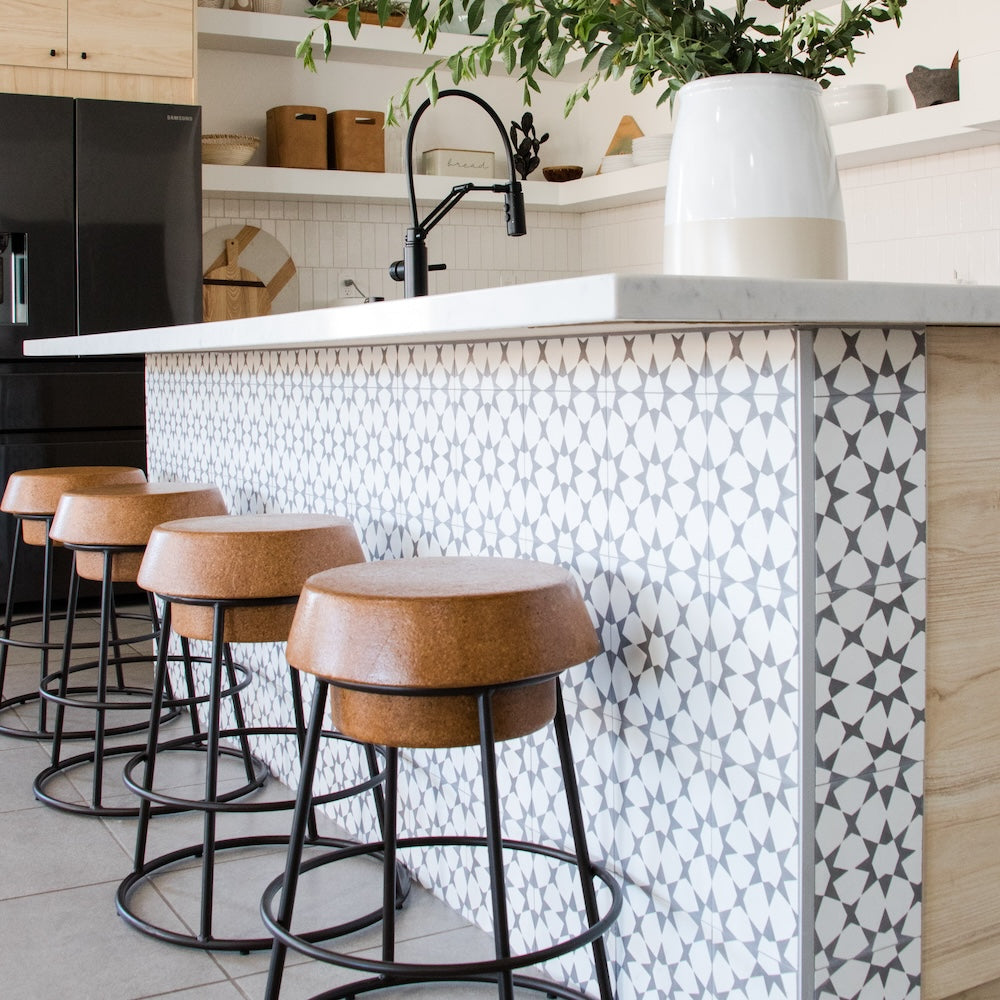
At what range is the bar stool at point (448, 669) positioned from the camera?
1374mm

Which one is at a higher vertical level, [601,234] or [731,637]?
[601,234]

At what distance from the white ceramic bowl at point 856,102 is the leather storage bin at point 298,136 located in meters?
2.39

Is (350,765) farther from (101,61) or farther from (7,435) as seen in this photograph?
(101,61)

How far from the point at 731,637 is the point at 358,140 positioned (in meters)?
4.93

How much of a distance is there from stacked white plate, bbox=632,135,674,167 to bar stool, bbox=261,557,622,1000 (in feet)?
14.8

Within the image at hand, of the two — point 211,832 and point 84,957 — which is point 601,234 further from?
point 84,957

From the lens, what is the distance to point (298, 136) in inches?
228

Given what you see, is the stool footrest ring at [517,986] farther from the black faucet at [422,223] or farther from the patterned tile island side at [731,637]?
the black faucet at [422,223]

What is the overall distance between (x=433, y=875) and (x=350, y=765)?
0.38m

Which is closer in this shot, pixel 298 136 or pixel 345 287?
pixel 298 136

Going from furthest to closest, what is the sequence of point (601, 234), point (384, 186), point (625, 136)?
1. point (601, 234)
2. point (625, 136)
3. point (384, 186)

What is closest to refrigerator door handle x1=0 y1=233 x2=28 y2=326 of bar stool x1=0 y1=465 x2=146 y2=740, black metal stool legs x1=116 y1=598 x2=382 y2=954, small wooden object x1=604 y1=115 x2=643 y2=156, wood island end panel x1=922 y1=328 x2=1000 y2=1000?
bar stool x1=0 y1=465 x2=146 y2=740

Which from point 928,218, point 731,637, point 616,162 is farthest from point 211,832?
point 616,162

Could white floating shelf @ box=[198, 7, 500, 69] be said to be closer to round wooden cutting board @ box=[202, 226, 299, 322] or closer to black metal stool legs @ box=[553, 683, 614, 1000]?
round wooden cutting board @ box=[202, 226, 299, 322]
